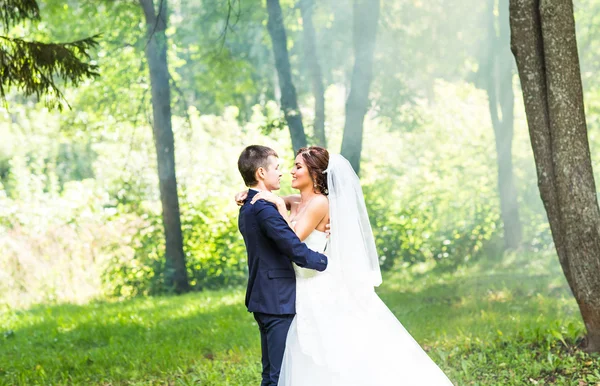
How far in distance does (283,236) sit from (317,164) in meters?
0.57

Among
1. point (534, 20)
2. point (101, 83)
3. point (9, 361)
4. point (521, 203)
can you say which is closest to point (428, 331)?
point (534, 20)

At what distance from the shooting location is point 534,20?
16.4ft

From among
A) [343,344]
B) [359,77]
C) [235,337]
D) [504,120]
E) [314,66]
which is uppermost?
[314,66]

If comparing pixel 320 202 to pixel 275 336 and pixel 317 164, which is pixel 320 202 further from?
pixel 275 336

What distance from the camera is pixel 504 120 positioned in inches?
530

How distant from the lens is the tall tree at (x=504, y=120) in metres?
13.3

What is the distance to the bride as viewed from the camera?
346 cm

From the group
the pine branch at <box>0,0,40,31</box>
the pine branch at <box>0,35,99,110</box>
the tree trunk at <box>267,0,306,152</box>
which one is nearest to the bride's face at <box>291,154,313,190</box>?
the pine branch at <box>0,35,99,110</box>

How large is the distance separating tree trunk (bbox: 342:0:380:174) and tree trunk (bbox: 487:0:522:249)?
2.93 m

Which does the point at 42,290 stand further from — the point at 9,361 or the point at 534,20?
the point at 534,20

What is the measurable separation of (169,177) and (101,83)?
8.91 feet

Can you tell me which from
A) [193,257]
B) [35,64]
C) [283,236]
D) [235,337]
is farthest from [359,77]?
[283,236]

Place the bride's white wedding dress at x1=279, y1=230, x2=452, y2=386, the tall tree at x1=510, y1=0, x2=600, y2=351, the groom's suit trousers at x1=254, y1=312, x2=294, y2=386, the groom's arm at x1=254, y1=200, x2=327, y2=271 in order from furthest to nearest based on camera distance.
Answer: the tall tree at x1=510, y1=0, x2=600, y2=351
the groom's suit trousers at x1=254, y1=312, x2=294, y2=386
the bride's white wedding dress at x1=279, y1=230, x2=452, y2=386
the groom's arm at x1=254, y1=200, x2=327, y2=271

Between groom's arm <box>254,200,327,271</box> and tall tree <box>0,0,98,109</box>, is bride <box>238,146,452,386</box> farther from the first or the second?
tall tree <box>0,0,98,109</box>
